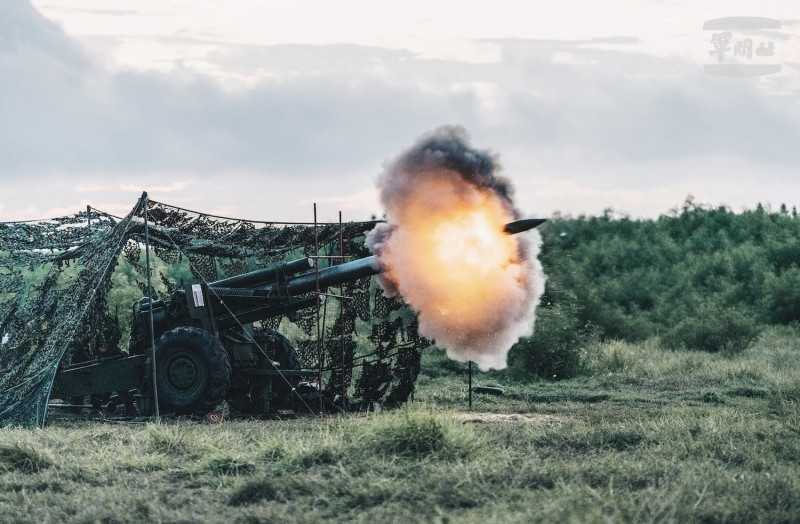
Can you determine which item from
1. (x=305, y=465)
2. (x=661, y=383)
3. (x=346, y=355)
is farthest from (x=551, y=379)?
(x=305, y=465)

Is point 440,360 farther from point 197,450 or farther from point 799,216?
point 799,216

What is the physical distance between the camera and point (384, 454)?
11.8 meters

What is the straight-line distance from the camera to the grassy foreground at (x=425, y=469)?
369 inches

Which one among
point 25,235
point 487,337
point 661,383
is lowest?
point 661,383

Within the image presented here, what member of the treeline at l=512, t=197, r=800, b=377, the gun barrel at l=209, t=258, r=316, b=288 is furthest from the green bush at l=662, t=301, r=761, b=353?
the gun barrel at l=209, t=258, r=316, b=288

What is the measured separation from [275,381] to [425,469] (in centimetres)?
829

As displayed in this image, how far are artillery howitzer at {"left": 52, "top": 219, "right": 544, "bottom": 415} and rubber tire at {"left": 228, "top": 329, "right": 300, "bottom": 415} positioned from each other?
0.02 m

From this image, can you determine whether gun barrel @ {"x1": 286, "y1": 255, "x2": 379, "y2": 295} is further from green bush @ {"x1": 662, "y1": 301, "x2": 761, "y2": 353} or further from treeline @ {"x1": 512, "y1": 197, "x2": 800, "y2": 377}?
green bush @ {"x1": 662, "y1": 301, "x2": 761, "y2": 353}

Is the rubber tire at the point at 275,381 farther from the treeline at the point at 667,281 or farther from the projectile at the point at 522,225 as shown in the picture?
the treeline at the point at 667,281

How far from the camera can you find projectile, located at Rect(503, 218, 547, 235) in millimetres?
15156

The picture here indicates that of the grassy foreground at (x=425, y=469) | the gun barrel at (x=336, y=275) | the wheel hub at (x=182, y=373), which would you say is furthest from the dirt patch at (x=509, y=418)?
the wheel hub at (x=182, y=373)

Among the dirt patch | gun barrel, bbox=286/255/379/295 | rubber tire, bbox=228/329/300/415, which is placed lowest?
the dirt patch

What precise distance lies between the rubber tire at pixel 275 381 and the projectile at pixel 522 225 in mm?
5229

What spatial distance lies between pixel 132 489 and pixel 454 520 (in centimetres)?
387
